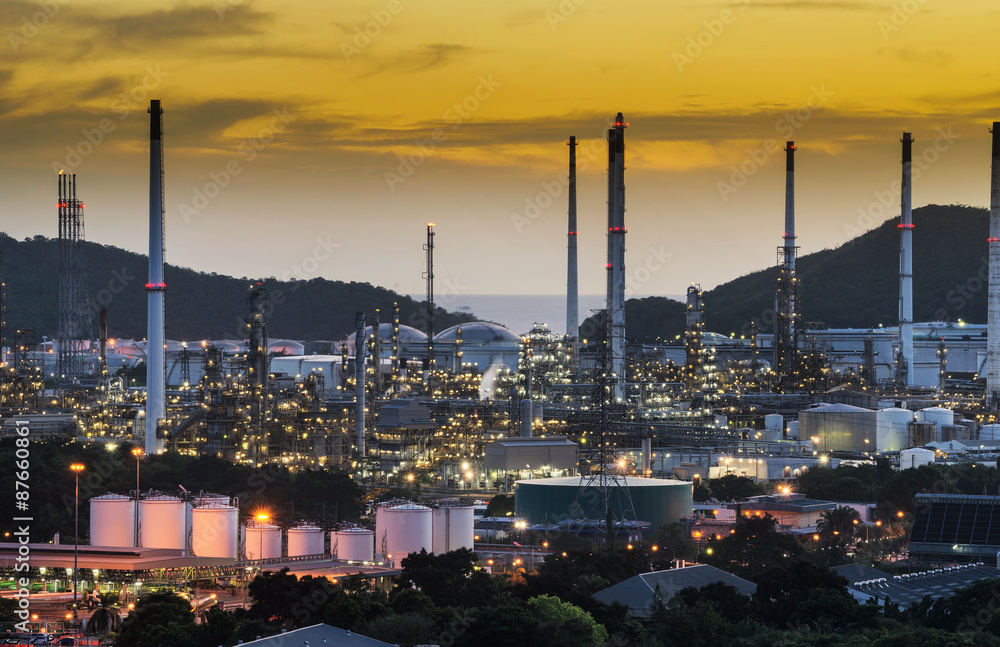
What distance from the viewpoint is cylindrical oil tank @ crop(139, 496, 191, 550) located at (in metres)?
40.3

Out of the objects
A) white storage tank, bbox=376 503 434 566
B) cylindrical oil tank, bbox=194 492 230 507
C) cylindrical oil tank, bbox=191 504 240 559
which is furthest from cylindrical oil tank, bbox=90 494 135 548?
white storage tank, bbox=376 503 434 566

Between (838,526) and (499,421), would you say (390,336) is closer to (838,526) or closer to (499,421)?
(499,421)

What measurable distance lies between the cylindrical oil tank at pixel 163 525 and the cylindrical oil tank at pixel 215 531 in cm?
50

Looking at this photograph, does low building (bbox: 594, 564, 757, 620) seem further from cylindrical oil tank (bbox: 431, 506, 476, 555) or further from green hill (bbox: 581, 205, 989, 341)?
green hill (bbox: 581, 205, 989, 341)

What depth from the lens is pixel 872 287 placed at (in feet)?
465

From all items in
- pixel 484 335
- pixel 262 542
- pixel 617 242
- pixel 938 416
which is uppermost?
pixel 617 242

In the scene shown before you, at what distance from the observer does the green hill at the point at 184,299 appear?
14425 centimetres

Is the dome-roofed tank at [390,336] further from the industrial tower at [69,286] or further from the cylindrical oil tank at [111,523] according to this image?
the cylindrical oil tank at [111,523]

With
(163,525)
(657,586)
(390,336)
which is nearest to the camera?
(657,586)

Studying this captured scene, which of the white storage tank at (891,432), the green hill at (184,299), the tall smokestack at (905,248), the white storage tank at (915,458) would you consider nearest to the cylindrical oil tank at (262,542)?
the white storage tank at (915,458)

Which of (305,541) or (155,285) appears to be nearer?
(305,541)

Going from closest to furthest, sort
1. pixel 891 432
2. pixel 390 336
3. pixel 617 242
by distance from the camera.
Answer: pixel 891 432
pixel 617 242
pixel 390 336

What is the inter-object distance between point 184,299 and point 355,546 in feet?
409

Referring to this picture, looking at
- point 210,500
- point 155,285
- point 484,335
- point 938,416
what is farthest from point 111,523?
point 484,335
